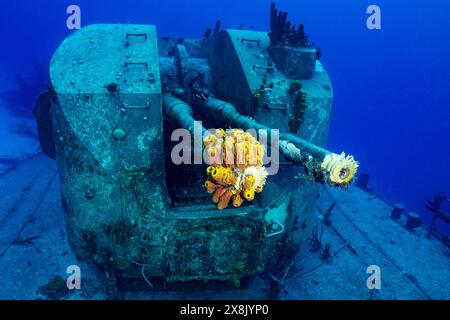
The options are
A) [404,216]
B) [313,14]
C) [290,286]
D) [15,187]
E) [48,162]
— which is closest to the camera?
[290,286]

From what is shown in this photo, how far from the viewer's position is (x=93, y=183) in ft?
13.2

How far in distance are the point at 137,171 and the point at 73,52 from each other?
6.19ft

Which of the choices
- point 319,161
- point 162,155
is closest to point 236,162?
point 319,161

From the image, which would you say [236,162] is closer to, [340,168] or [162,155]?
[340,168]

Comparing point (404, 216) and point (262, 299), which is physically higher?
point (262, 299)

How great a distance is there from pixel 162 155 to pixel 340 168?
246 centimetres

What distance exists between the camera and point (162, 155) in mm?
4066

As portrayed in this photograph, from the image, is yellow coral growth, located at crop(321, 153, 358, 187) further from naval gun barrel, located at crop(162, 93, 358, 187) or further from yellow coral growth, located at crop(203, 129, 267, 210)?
yellow coral growth, located at crop(203, 129, 267, 210)

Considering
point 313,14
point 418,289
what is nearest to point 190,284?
point 418,289

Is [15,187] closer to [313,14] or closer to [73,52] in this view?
[73,52]

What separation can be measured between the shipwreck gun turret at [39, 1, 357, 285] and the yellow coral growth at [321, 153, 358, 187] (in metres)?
0.77

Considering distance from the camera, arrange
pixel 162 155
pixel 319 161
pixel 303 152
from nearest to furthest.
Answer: pixel 319 161
pixel 303 152
pixel 162 155

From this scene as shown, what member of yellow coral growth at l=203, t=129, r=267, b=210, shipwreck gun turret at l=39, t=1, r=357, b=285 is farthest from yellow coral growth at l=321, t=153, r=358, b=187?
shipwreck gun turret at l=39, t=1, r=357, b=285

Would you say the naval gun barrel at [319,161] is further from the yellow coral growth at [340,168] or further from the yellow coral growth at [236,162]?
the yellow coral growth at [236,162]
